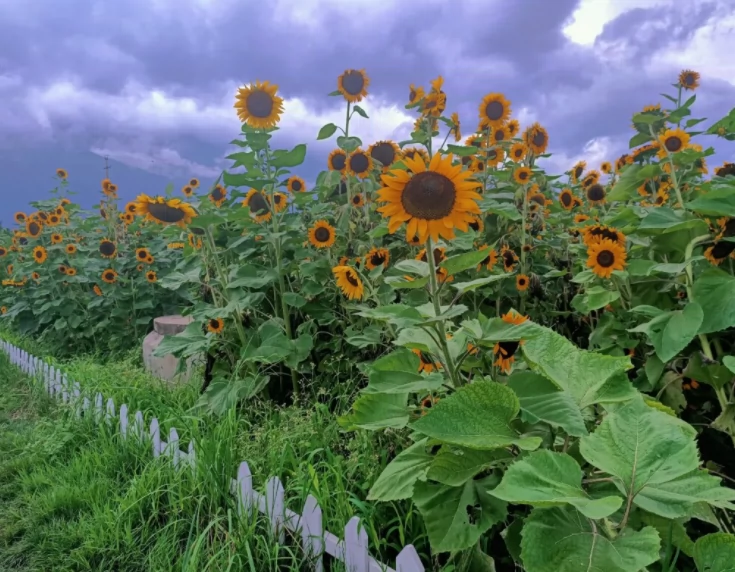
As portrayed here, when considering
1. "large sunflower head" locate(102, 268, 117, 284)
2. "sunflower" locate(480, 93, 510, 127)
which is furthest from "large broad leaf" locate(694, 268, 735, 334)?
"large sunflower head" locate(102, 268, 117, 284)

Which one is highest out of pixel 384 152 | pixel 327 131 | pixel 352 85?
pixel 352 85

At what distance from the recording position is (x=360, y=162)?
369cm

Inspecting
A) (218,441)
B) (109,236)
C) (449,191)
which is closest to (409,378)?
(449,191)

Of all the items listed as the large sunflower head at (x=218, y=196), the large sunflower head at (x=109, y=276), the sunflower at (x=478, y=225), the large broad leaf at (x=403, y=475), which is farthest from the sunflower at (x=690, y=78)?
the large sunflower head at (x=109, y=276)

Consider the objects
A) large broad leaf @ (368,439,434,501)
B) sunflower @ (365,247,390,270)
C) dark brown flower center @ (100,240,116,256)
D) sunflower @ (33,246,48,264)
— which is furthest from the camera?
sunflower @ (33,246,48,264)

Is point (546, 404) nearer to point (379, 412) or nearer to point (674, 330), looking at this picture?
point (379, 412)

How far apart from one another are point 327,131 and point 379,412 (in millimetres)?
2699

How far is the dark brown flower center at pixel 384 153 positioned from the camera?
150 inches

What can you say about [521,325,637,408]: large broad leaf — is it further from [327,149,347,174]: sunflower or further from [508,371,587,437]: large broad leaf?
[327,149,347,174]: sunflower

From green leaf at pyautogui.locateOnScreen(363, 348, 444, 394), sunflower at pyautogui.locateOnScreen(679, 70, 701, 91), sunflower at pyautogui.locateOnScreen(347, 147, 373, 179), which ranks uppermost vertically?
sunflower at pyautogui.locateOnScreen(679, 70, 701, 91)

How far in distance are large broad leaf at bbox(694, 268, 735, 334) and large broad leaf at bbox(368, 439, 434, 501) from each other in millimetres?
940

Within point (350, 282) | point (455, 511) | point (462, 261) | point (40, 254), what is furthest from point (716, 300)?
point (40, 254)

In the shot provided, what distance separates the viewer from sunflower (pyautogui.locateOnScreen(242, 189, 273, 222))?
3417 millimetres

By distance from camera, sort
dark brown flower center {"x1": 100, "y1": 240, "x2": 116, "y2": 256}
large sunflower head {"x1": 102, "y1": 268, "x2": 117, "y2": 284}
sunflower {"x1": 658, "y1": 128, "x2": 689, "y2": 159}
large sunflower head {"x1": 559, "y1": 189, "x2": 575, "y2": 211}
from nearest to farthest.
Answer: sunflower {"x1": 658, "y1": 128, "x2": 689, "y2": 159}
large sunflower head {"x1": 559, "y1": 189, "x2": 575, "y2": 211}
large sunflower head {"x1": 102, "y1": 268, "x2": 117, "y2": 284}
dark brown flower center {"x1": 100, "y1": 240, "x2": 116, "y2": 256}
